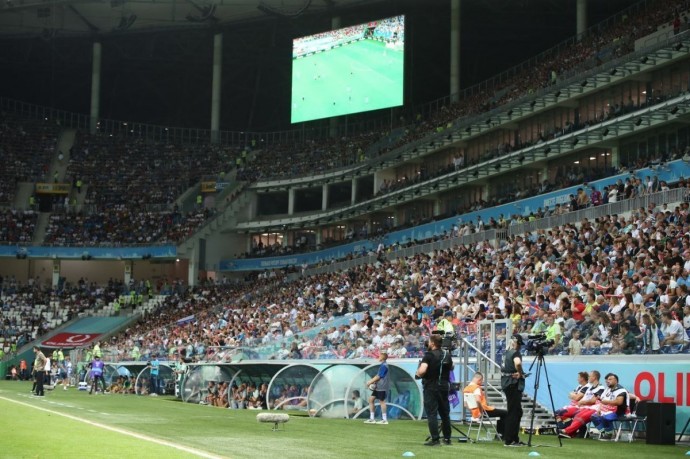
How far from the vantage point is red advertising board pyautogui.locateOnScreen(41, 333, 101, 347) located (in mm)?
66438

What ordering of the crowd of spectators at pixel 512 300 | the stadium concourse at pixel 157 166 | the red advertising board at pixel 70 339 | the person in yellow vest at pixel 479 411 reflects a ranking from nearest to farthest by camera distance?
the person in yellow vest at pixel 479 411
the crowd of spectators at pixel 512 300
the red advertising board at pixel 70 339
the stadium concourse at pixel 157 166

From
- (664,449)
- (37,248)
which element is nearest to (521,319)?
(664,449)

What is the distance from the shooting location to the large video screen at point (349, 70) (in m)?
70.7

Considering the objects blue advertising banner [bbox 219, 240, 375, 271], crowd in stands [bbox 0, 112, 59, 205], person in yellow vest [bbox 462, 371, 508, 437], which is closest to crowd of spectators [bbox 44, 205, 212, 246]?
blue advertising banner [bbox 219, 240, 375, 271]

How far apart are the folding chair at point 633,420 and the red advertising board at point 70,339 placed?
52434 millimetres

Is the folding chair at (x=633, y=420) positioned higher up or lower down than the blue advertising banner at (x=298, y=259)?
lower down

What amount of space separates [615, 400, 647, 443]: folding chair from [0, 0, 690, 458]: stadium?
0.07 meters

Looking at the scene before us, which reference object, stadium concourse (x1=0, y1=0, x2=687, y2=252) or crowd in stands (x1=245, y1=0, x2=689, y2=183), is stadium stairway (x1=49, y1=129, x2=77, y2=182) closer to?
stadium concourse (x1=0, y1=0, x2=687, y2=252)

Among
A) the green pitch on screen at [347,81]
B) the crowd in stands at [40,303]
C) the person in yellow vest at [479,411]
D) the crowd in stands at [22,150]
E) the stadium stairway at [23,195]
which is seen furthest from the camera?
the crowd in stands at [22,150]

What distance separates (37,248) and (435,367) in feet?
206

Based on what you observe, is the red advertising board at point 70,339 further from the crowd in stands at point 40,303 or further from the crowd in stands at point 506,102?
the crowd in stands at point 506,102

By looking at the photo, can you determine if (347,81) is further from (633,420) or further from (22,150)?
(633,420)

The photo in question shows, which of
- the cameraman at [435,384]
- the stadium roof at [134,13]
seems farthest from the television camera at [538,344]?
the stadium roof at [134,13]

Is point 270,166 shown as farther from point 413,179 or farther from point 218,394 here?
point 218,394
